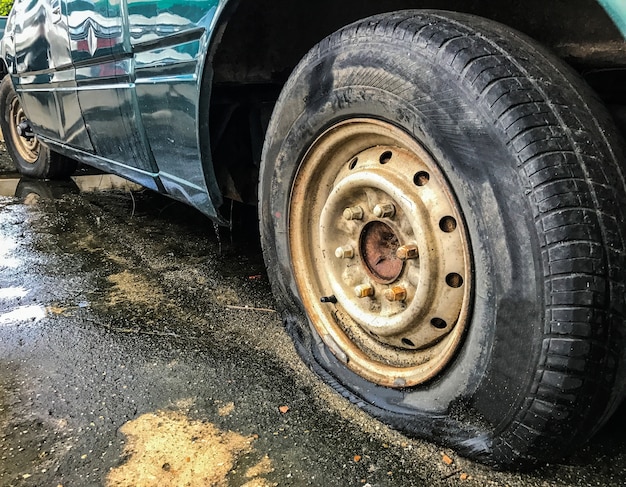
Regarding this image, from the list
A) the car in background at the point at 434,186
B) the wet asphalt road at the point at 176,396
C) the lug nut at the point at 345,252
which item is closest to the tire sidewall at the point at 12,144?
the wet asphalt road at the point at 176,396

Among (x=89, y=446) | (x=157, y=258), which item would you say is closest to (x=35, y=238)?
(x=157, y=258)

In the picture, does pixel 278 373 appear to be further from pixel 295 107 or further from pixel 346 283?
pixel 295 107

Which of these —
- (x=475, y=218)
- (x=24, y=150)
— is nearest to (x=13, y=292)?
(x=475, y=218)

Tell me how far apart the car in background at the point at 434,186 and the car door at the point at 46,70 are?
3.21ft

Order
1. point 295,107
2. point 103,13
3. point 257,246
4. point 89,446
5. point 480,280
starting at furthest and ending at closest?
point 257,246
point 103,13
point 295,107
point 89,446
point 480,280

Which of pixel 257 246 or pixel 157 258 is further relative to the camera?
pixel 257 246

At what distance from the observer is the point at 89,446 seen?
1.47 metres

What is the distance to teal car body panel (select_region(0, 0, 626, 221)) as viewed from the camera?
1.92 m

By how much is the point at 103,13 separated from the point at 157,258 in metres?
1.24

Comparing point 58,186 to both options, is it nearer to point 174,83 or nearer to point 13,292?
point 13,292

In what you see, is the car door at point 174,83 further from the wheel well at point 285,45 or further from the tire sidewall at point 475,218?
the tire sidewall at point 475,218

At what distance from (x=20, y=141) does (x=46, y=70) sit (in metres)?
2.18

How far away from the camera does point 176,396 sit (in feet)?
5.56

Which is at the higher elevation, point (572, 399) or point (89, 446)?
point (572, 399)
